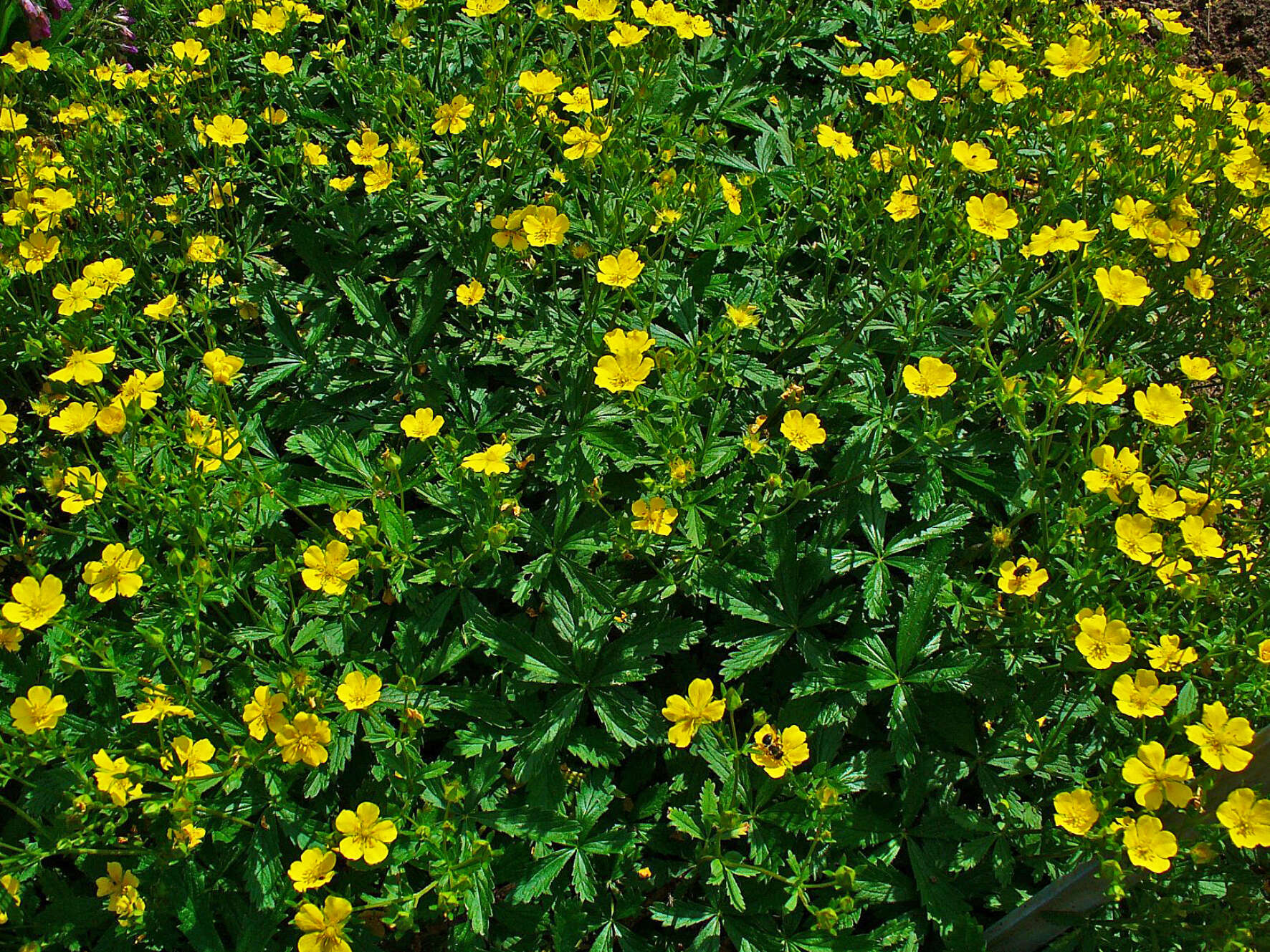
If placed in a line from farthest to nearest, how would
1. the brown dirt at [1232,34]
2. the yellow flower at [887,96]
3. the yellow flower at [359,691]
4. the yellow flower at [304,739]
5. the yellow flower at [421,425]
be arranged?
the brown dirt at [1232,34] < the yellow flower at [887,96] < the yellow flower at [421,425] < the yellow flower at [359,691] < the yellow flower at [304,739]

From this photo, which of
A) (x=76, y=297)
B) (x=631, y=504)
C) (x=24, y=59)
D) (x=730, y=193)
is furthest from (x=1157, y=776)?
(x=24, y=59)

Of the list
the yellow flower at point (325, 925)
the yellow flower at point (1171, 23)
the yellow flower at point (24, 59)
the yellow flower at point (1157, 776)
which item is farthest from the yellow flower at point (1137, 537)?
the yellow flower at point (24, 59)

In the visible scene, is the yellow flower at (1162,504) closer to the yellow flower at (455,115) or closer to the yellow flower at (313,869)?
the yellow flower at (313,869)

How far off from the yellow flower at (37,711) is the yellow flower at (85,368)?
0.78m

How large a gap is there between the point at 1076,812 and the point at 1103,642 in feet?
1.17

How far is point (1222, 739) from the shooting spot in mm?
1779

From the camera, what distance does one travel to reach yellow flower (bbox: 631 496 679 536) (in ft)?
6.77

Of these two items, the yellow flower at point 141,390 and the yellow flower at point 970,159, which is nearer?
the yellow flower at point 141,390

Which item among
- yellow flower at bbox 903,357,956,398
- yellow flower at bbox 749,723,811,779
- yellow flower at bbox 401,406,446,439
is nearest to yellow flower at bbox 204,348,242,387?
yellow flower at bbox 401,406,446,439

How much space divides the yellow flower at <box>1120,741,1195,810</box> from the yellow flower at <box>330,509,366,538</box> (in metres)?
1.68

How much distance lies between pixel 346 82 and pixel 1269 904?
10.9 feet

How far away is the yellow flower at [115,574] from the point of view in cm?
200

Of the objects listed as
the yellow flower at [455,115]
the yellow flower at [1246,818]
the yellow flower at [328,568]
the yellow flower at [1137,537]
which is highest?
the yellow flower at [455,115]

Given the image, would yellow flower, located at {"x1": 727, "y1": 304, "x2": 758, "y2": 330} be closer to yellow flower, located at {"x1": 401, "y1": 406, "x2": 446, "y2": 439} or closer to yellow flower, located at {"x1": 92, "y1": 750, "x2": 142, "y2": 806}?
yellow flower, located at {"x1": 401, "y1": 406, "x2": 446, "y2": 439}
